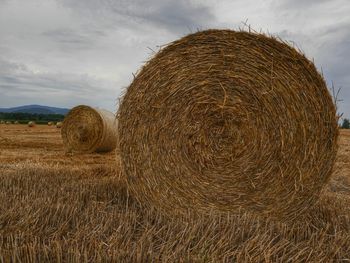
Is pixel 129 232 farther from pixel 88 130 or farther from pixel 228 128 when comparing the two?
pixel 88 130

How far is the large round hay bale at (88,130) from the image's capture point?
1039cm

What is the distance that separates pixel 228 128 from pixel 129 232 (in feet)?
5.57

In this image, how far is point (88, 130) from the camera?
1051 cm

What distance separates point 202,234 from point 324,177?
5.27 ft

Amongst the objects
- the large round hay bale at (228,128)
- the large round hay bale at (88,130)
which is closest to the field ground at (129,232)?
the large round hay bale at (228,128)

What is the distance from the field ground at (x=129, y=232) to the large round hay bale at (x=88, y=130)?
5.18 m

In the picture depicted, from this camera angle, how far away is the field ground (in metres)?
2.57

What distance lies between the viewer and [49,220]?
11.4 feet

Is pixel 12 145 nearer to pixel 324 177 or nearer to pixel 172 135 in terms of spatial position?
pixel 172 135

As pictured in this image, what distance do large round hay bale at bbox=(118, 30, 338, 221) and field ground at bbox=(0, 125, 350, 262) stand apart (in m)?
0.32

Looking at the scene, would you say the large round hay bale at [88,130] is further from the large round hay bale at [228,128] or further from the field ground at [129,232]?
the large round hay bale at [228,128]

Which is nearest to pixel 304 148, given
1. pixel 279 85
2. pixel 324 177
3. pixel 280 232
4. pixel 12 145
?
pixel 324 177

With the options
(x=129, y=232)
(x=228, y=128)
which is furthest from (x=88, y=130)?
(x=129, y=232)

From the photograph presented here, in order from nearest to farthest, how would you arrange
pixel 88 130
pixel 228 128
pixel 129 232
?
pixel 129 232 → pixel 228 128 → pixel 88 130
